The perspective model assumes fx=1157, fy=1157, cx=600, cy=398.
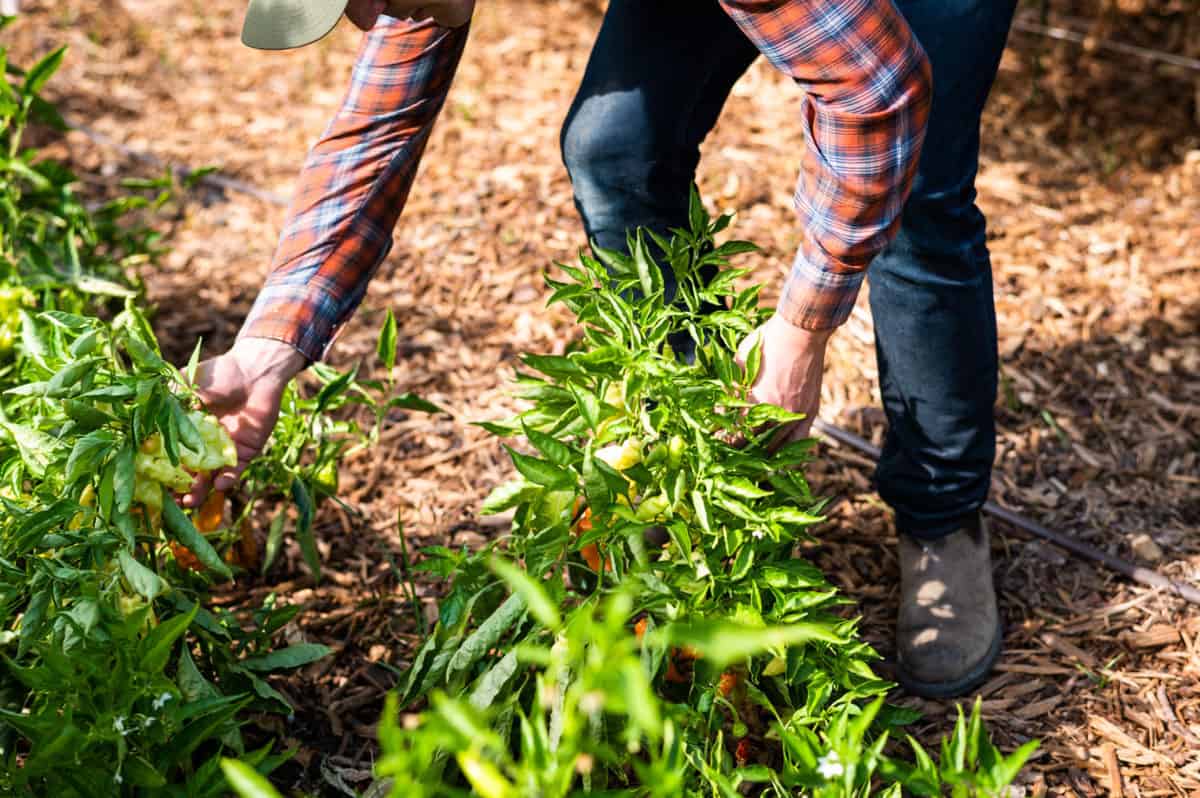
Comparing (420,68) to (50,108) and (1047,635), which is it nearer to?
(50,108)

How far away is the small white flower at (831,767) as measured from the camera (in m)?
1.14

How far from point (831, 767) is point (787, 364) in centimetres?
60

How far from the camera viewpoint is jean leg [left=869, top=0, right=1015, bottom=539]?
1666 millimetres

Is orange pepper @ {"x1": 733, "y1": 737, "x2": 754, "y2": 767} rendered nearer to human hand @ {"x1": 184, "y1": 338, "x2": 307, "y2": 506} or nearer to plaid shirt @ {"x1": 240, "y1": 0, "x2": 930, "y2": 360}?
plaid shirt @ {"x1": 240, "y1": 0, "x2": 930, "y2": 360}

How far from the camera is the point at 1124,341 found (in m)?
2.92

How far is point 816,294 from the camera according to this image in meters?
1.54

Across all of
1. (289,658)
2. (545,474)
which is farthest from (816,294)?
(289,658)

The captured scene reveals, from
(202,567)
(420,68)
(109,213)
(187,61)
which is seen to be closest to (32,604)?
(202,567)

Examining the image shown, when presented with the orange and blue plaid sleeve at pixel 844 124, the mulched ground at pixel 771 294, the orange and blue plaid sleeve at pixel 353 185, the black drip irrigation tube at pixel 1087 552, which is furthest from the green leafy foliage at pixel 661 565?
the black drip irrigation tube at pixel 1087 552

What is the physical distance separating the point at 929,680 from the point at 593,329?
3.13 feet

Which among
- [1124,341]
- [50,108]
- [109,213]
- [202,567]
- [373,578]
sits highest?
[50,108]

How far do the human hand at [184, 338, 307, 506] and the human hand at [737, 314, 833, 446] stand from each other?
69 centimetres

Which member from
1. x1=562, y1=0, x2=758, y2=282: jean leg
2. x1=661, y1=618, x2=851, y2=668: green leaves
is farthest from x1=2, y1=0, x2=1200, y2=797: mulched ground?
x1=661, y1=618, x2=851, y2=668: green leaves

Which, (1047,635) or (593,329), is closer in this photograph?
(593,329)
